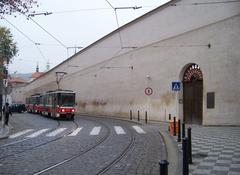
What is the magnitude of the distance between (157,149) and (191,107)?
16.7 metres

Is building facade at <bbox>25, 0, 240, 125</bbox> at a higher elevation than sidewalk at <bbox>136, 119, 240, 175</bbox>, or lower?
higher

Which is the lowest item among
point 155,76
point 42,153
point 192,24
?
point 42,153

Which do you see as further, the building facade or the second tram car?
the second tram car

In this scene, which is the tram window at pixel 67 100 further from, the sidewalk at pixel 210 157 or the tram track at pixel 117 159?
the tram track at pixel 117 159

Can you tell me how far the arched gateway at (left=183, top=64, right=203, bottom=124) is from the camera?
3114 centimetres

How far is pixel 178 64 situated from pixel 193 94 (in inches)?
110

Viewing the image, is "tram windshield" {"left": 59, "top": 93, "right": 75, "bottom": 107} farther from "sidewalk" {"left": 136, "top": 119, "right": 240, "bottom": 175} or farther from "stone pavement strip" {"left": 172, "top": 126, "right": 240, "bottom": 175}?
"stone pavement strip" {"left": 172, "top": 126, "right": 240, "bottom": 175}

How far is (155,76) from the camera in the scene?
37281mm

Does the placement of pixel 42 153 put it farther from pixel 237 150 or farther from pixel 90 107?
Answer: pixel 90 107

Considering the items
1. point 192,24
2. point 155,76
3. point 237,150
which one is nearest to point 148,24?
point 155,76

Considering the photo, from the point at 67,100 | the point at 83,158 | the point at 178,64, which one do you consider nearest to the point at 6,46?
the point at 67,100

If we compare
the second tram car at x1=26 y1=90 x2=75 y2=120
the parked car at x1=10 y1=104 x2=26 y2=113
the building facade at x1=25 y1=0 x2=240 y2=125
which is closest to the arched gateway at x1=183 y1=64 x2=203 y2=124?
the building facade at x1=25 y1=0 x2=240 y2=125

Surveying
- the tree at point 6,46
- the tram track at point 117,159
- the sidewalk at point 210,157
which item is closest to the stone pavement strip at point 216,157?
the sidewalk at point 210,157

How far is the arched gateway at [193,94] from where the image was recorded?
31141 millimetres
